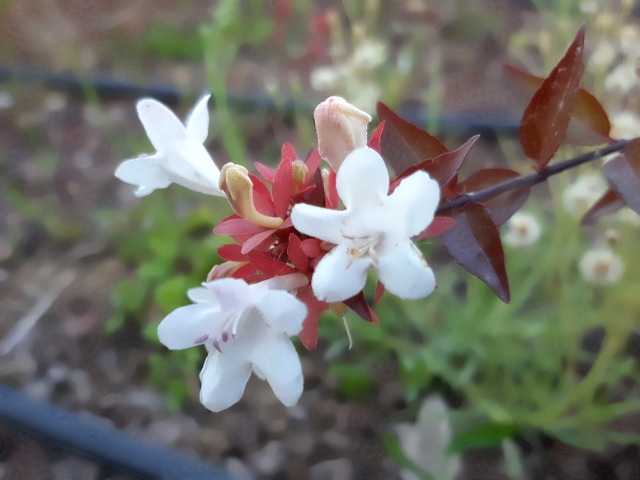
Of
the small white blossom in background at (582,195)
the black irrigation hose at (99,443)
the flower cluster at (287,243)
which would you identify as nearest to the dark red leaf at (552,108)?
the flower cluster at (287,243)

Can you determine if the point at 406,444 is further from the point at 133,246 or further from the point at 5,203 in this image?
the point at 5,203

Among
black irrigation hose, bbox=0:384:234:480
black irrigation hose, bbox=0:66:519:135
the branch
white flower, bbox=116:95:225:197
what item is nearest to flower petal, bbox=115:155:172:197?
white flower, bbox=116:95:225:197

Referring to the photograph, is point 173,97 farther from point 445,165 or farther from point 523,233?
point 445,165

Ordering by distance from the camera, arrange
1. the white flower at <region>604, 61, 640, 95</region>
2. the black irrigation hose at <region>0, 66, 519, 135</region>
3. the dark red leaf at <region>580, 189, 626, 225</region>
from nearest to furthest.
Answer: the dark red leaf at <region>580, 189, 626, 225</region> → the white flower at <region>604, 61, 640, 95</region> → the black irrigation hose at <region>0, 66, 519, 135</region>

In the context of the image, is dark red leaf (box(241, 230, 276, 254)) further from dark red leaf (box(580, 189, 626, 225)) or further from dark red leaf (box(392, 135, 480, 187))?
dark red leaf (box(580, 189, 626, 225))

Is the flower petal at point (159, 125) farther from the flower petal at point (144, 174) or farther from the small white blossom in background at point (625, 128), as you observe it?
the small white blossom in background at point (625, 128)

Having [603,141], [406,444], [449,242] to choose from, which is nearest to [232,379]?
[449,242]

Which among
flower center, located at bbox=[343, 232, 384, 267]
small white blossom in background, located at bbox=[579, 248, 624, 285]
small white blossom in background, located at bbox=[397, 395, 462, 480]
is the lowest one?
small white blossom in background, located at bbox=[397, 395, 462, 480]
